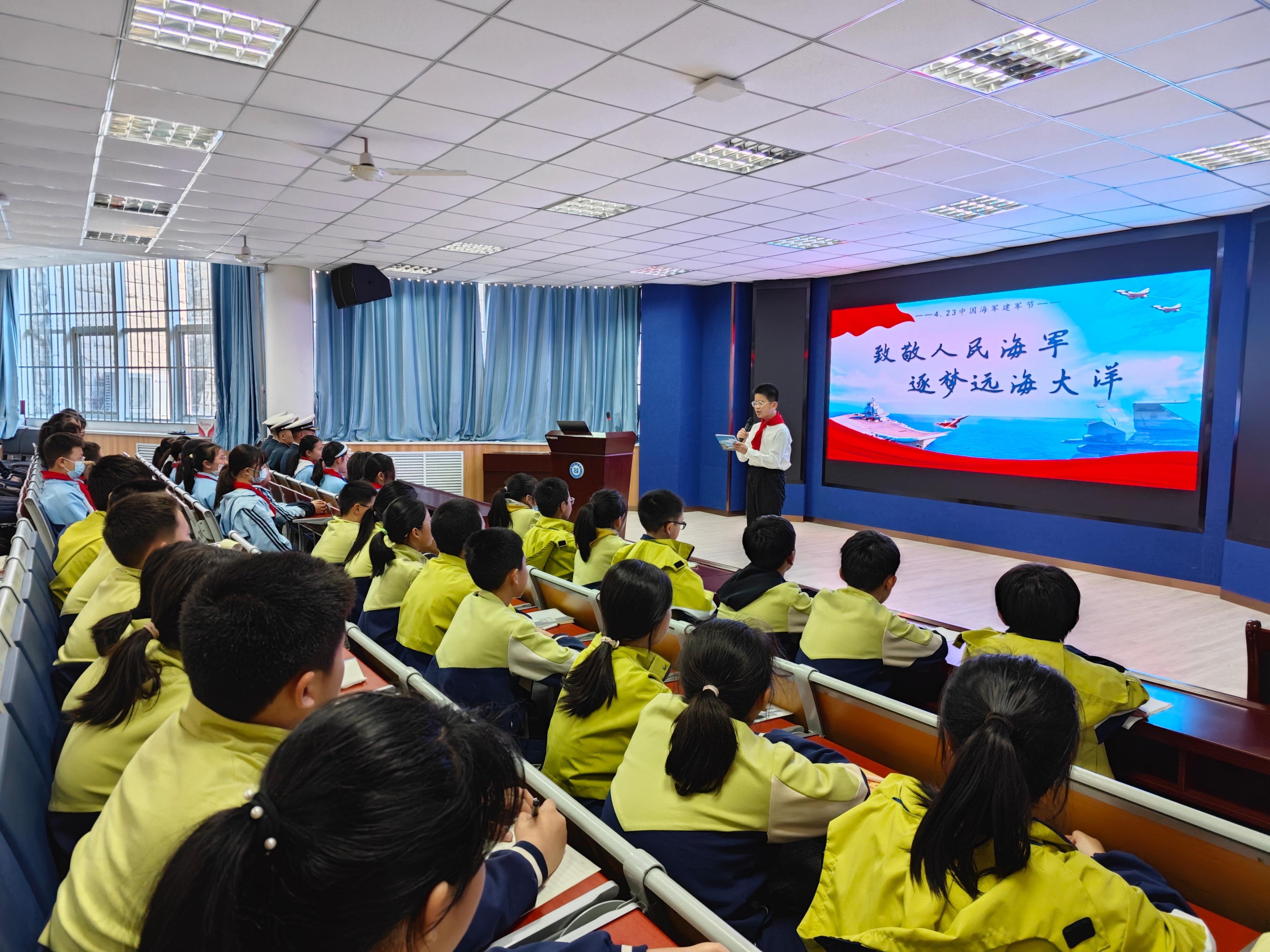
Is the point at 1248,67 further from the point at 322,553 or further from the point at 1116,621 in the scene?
the point at 322,553

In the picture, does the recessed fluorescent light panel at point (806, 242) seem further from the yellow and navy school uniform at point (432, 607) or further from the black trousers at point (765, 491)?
the yellow and navy school uniform at point (432, 607)

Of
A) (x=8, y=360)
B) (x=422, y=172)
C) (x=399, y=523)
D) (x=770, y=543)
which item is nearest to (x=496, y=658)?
(x=770, y=543)

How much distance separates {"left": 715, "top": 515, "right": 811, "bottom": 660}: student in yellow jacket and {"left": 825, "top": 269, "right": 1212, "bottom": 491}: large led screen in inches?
190

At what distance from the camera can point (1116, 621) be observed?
15.8 ft

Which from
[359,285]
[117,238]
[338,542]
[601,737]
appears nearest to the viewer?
[601,737]

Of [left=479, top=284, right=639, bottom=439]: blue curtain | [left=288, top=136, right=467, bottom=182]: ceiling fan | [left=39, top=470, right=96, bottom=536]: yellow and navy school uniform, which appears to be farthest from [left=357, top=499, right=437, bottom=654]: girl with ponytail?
[left=479, top=284, right=639, bottom=439]: blue curtain

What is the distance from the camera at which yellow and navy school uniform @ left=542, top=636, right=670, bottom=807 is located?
1579 mm

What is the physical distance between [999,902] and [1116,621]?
4660 millimetres

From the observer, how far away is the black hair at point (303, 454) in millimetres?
6199

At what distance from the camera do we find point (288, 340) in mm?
8320

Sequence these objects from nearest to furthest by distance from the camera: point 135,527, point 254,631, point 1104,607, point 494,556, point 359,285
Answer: point 254,631 < point 135,527 < point 494,556 < point 1104,607 < point 359,285

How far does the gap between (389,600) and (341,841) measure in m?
2.25

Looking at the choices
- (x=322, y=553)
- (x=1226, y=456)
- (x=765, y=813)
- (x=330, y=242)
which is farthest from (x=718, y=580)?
(x=330, y=242)

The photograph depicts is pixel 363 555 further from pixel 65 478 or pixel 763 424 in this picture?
pixel 763 424
